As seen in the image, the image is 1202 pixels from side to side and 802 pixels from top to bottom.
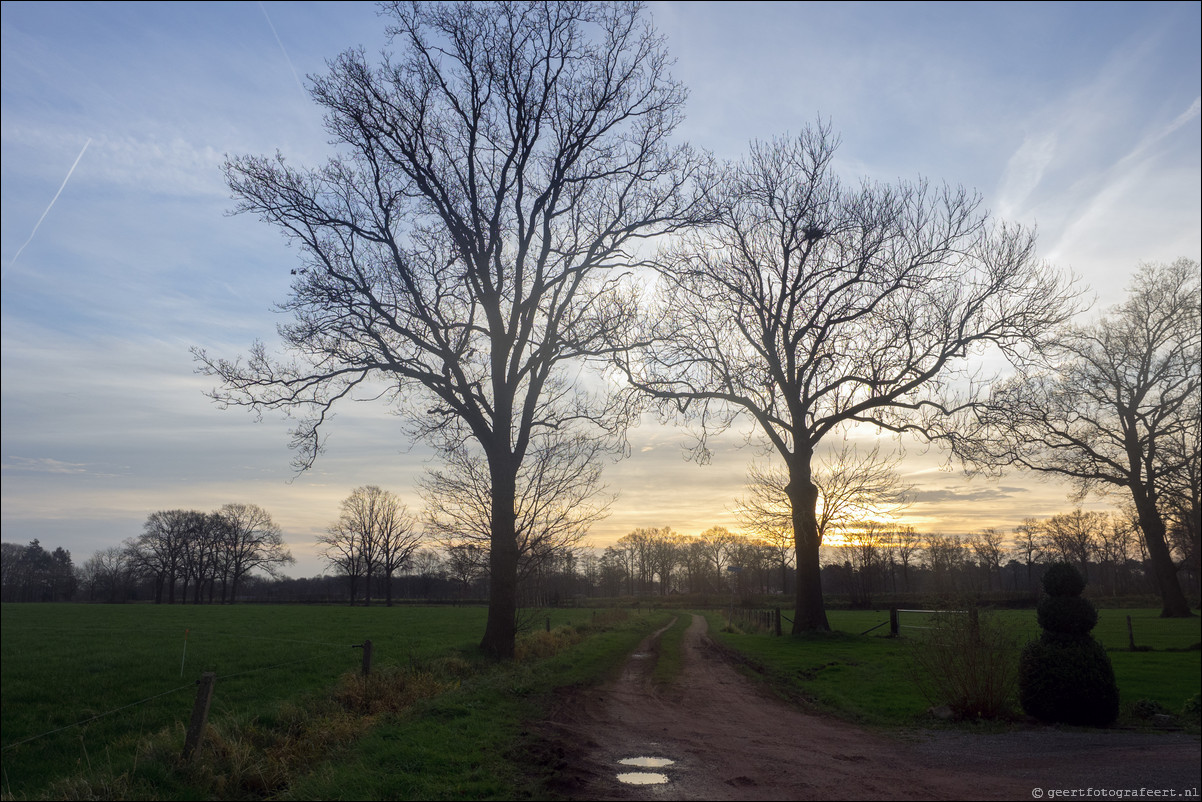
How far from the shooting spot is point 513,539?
1680 centimetres

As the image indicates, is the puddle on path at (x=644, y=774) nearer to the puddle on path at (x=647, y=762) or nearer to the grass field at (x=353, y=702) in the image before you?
the puddle on path at (x=647, y=762)

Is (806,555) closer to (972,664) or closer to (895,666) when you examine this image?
(895,666)

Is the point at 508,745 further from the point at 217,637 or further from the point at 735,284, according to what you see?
the point at 217,637

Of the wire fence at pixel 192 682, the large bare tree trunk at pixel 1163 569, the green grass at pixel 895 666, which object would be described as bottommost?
the wire fence at pixel 192 682

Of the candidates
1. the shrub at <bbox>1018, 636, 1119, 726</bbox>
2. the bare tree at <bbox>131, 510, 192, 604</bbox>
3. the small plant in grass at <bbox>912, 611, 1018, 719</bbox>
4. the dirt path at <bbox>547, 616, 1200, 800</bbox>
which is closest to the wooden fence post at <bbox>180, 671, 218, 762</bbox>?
the dirt path at <bbox>547, 616, 1200, 800</bbox>

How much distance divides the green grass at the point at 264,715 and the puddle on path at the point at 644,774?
1109 millimetres

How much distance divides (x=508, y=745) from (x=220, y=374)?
11.3 m

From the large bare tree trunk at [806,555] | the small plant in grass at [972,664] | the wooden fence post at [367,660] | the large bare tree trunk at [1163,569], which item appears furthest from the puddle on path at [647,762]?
the large bare tree trunk at [806,555]

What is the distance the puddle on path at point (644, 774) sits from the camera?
6918 mm

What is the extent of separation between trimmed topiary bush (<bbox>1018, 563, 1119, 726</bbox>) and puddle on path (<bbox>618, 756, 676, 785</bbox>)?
522 cm

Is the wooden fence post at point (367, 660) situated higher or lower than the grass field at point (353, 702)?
higher

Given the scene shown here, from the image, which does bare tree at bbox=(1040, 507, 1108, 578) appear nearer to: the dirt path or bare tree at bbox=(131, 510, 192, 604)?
the dirt path

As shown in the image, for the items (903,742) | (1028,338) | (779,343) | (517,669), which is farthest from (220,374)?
(1028,338)

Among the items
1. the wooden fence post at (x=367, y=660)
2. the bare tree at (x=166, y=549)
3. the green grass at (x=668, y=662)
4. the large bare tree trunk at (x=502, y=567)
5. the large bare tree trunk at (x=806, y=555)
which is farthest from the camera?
the bare tree at (x=166, y=549)
